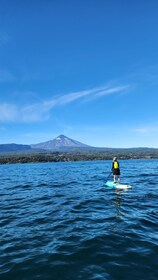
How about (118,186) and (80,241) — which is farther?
(118,186)

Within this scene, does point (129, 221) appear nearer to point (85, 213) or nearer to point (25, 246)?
point (85, 213)

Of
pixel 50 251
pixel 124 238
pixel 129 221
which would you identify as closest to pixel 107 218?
pixel 129 221

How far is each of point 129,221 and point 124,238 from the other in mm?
2986

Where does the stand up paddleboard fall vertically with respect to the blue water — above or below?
above

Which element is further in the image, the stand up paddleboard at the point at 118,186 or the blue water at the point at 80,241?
the stand up paddleboard at the point at 118,186

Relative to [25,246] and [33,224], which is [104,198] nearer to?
[33,224]

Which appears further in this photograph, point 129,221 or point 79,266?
point 129,221

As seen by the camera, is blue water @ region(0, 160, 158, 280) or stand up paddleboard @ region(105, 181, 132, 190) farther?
stand up paddleboard @ region(105, 181, 132, 190)

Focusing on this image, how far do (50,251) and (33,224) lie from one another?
4492mm

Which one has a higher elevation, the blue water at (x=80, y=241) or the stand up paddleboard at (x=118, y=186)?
the stand up paddleboard at (x=118, y=186)

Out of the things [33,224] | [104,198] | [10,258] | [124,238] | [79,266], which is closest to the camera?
[79,266]

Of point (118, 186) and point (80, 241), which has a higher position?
point (118, 186)

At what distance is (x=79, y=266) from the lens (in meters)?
9.22

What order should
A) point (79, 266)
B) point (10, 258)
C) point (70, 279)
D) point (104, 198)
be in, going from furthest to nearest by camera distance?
point (104, 198), point (10, 258), point (79, 266), point (70, 279)
